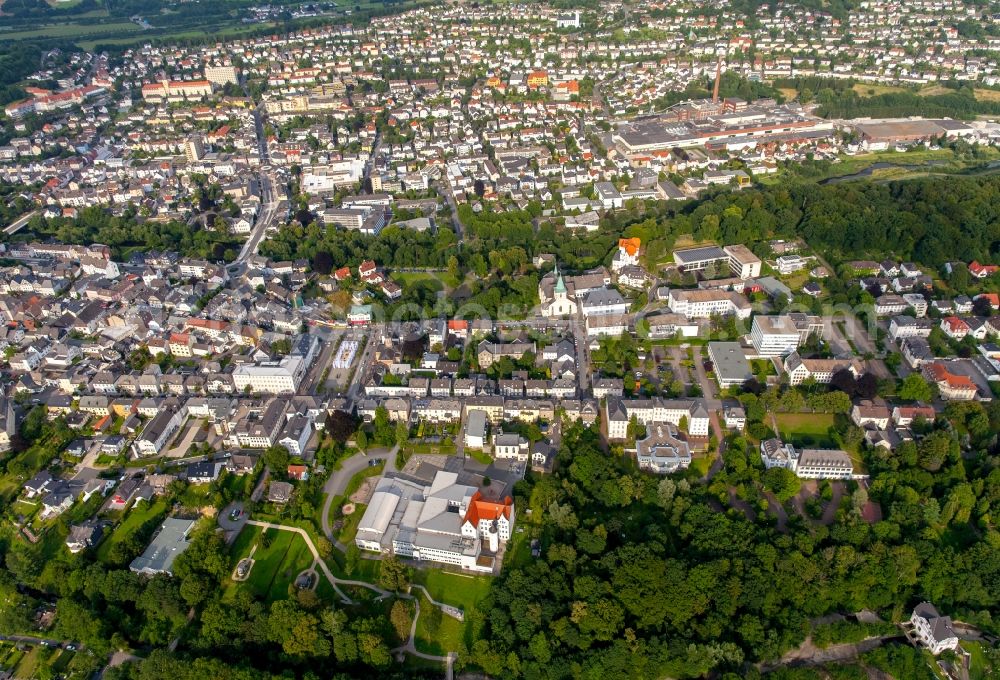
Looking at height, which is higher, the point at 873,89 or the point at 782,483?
the point at 873,89

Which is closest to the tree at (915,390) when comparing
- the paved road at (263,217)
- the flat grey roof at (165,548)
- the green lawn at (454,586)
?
the green lawn at (454,586)

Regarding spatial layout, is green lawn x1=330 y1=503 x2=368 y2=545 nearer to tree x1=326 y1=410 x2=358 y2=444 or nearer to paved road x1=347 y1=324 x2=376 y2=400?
tree x1=326 y1=410 x2=358 y2=444

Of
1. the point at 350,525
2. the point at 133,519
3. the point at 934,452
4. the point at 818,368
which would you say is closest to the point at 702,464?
the point at 818,368

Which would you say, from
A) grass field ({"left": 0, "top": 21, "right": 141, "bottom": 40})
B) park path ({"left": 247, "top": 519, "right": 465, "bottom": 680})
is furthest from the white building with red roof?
grass field ({"left": 0, "top": 21, "right": 141, "bottom": 40})

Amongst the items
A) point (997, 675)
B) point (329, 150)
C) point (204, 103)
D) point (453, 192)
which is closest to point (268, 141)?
point (329, 150)

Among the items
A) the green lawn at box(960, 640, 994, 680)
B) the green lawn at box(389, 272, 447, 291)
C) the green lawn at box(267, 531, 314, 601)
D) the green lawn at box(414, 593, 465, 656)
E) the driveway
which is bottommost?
the green lawn at box(960, 640, 994, 680)

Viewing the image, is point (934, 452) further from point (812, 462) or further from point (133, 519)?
point (133, 519)
